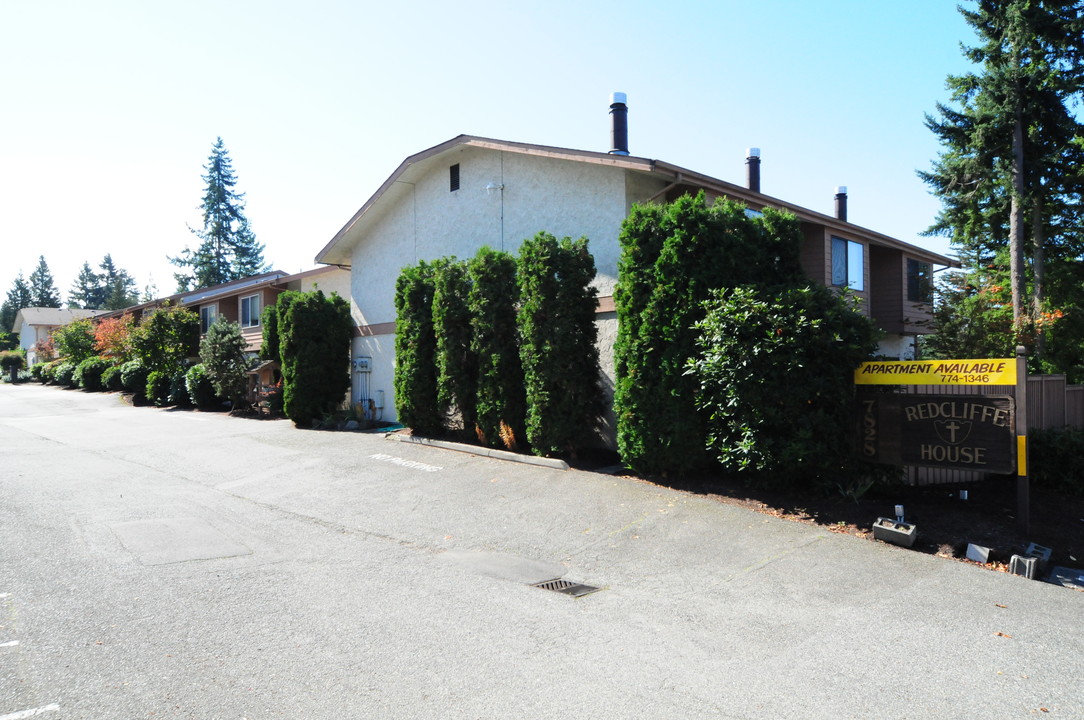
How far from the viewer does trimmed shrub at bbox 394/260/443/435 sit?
14.7 m

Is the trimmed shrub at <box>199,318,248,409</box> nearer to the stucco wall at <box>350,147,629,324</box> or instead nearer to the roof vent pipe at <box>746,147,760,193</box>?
the stucco wall at <box>350,147,629,324</box>

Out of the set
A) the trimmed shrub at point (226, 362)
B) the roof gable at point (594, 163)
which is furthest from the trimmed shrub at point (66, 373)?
the roof gable at point (594, 163)

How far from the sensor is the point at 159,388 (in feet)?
88.9

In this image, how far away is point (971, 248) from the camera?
29375mm

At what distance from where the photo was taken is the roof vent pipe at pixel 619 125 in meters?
14.8

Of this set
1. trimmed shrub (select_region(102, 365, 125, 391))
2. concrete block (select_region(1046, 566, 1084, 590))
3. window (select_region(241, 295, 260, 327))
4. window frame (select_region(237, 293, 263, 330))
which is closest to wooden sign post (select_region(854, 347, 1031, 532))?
concrete block (select_region(1046, 566, 1084, 590))

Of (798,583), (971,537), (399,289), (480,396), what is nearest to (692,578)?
(798,583)

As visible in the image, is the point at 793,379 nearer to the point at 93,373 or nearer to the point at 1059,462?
the point at 1059,462

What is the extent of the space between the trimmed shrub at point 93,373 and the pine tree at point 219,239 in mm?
21657

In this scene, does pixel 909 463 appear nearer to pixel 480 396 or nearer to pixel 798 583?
pixel 798 583

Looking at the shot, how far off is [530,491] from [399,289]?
7244 millimetres

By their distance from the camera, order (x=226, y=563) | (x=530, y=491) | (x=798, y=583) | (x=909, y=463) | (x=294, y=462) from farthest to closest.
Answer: (x=294, y=462) → (x=530, y=491) → (x=909, y=463) → (x=226, y=563) → (x=798, y=583)

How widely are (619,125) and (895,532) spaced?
10.8 meters

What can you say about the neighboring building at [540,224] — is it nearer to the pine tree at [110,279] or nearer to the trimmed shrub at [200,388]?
the trimmed shrub at [200,388]
